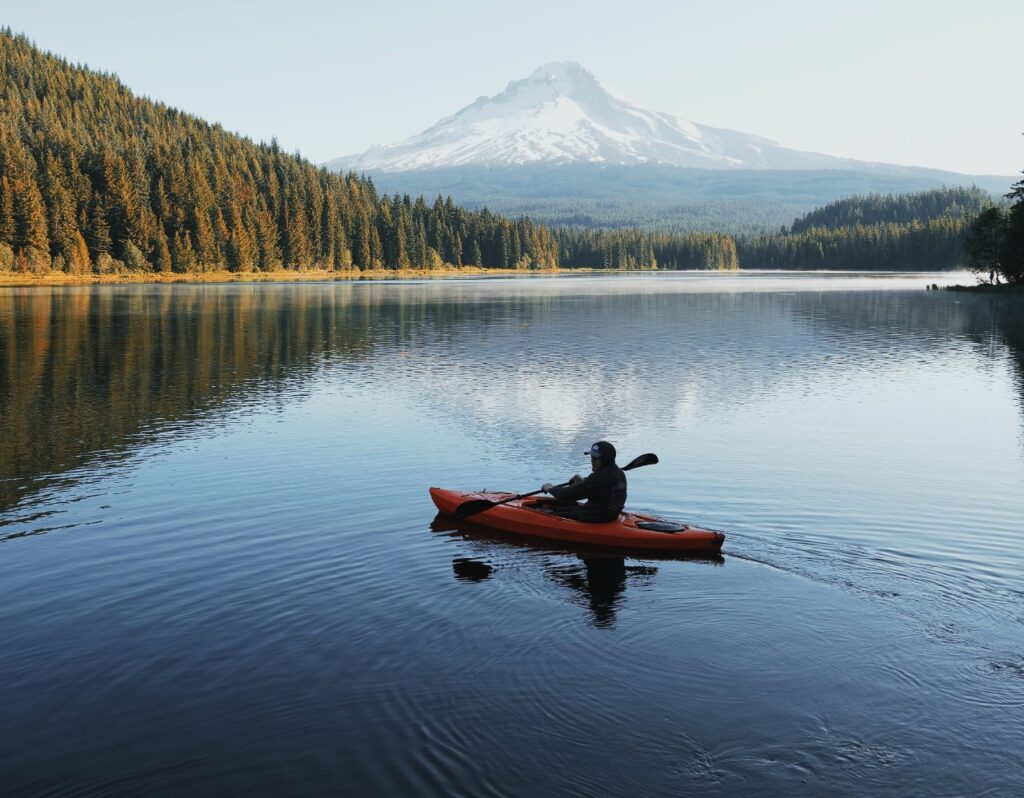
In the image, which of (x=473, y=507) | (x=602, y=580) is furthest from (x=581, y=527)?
(x=473, y=507)

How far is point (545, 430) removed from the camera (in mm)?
28656

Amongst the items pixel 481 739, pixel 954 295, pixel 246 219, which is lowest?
pixel 481 739

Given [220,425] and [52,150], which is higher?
[52,150]

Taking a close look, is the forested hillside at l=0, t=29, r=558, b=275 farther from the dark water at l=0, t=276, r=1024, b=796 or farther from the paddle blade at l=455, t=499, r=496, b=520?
the paddle blade at l=455, t=499, r=496, b=520

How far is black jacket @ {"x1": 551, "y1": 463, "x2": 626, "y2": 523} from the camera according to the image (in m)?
17.8

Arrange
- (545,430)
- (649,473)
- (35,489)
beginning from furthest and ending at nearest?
(545,430), (649,473), (35,489)

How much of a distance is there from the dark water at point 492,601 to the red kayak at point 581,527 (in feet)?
1.60

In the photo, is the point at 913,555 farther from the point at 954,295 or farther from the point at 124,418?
the point at 954,295

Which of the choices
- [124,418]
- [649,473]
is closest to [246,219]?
[124,418]

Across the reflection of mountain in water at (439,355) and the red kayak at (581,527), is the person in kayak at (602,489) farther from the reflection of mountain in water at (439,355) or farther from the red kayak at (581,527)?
the reflection of mountain in water at (439,355)

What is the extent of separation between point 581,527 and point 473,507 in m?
2.31

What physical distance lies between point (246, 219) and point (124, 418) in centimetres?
14634

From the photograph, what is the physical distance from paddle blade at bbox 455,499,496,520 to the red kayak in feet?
0.39

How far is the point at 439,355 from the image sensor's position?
48.8 metres
